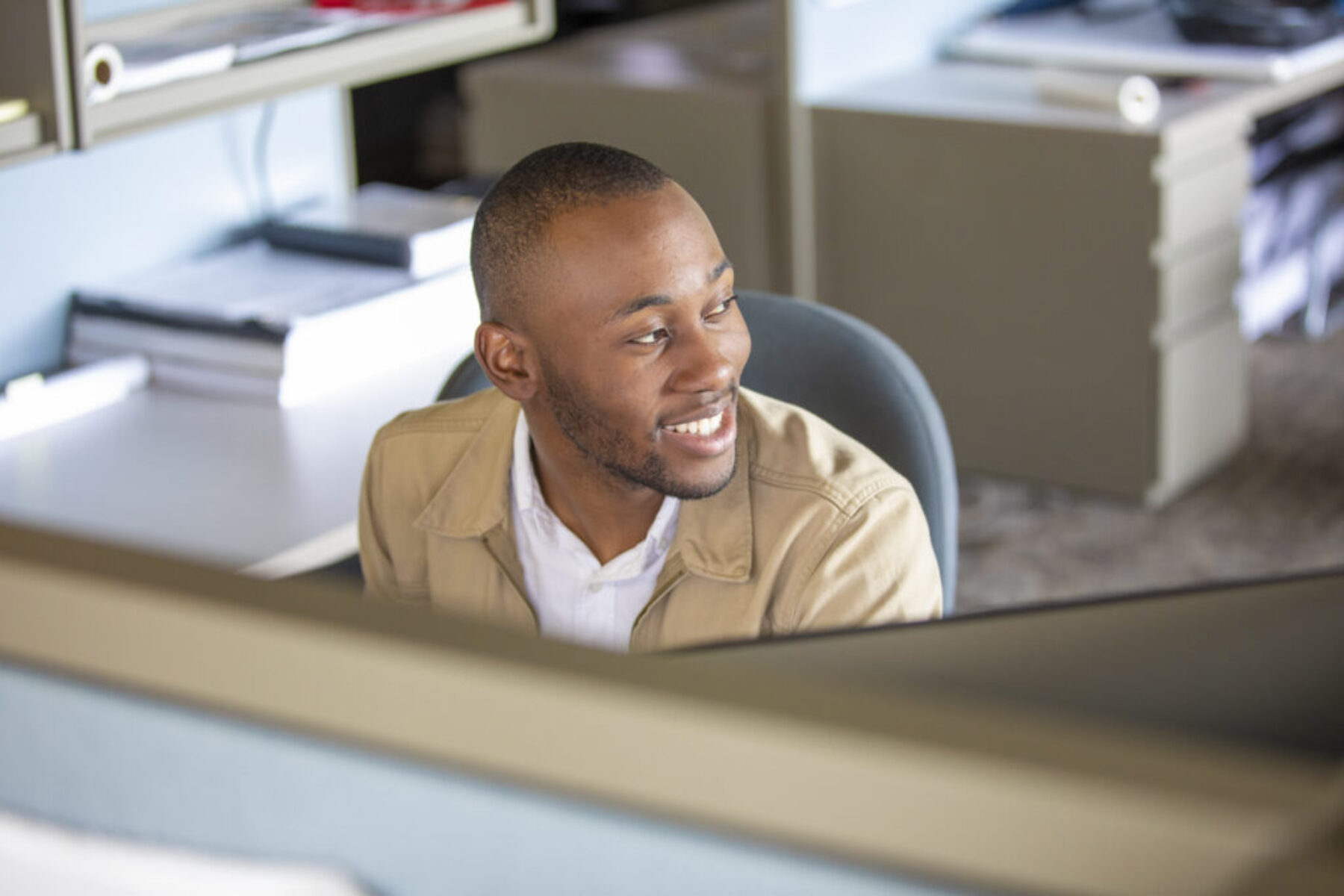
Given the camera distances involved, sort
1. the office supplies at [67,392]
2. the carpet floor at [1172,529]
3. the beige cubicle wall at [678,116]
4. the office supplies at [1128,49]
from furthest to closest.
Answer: the beige cubicle wall at [678,116] < the office supplies at [1128,49] < the carpet floor at [1172,529] < the office supplies at [67,392]

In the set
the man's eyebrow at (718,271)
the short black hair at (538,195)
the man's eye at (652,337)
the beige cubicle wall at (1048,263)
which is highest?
the short black hair at (538,195)

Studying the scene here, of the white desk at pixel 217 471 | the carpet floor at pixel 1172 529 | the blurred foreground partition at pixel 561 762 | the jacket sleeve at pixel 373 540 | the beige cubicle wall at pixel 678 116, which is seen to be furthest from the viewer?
the beige cubicle wall at pixel 678 116

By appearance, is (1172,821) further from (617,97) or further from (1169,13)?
(1169,13)

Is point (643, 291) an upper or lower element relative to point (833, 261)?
upper

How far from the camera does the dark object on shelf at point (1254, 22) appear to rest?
306 cm

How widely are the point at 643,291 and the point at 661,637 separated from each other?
258 mm

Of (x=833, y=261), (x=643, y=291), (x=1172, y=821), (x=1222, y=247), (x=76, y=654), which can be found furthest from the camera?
(x=833, y=261)

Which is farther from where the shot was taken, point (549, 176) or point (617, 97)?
point (617, 97)

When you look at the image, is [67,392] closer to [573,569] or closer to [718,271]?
[573,569]

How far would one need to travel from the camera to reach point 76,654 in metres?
0.49

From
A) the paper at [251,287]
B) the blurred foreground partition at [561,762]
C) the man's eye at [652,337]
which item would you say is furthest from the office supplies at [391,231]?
the blurred foreground partition at [561,762]

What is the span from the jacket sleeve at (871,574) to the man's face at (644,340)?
0.10 meters

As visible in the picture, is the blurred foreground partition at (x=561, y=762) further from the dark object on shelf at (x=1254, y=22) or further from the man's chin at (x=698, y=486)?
the dark object on shelf at (x=1254, y=22)

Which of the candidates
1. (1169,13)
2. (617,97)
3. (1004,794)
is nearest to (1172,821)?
(1004,794)
